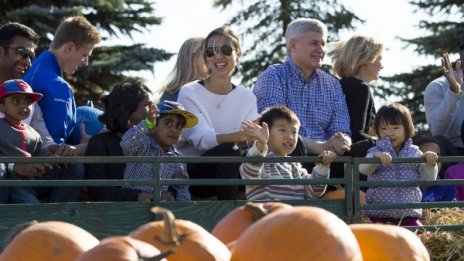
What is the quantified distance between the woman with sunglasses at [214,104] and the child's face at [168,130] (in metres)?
0.27

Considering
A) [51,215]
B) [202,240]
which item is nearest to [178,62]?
[51,215]

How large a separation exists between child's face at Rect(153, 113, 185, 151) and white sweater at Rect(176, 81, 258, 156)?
0.34 m

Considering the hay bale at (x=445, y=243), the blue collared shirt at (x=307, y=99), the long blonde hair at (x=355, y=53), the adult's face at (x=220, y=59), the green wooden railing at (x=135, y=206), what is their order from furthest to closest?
the long blonde hair at (x=355, y=53) < the blue collared shirt at (x=307, y=99) < the adult's face at (x=220, y=59) < the hay bale at (x=445, y=243) < the green wooden railing at (x=135, y=206)

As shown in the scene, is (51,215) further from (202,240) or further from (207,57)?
(202,240)

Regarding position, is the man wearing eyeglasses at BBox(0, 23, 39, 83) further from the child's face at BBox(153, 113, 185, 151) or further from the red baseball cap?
the child's face at BBox(153, 113, 185, 151)

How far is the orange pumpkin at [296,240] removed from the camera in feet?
8.09

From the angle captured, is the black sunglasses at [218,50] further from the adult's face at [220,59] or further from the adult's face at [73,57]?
the adult's face at [73,57]

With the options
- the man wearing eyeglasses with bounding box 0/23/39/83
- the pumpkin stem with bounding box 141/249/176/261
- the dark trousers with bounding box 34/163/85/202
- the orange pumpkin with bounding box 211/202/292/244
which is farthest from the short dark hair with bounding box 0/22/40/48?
the pumpkin stem with bounding box 141/249/176/261

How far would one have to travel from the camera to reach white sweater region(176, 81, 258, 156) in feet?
23.0

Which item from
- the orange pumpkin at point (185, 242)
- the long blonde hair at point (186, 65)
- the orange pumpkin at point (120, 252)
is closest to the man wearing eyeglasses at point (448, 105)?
the long blonde hair at point (186, 65)

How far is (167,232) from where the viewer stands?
2.56m

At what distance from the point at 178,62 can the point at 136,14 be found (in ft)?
47.0

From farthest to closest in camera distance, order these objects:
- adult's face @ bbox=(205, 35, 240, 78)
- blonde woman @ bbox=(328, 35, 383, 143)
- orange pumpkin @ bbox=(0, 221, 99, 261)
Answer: blonde woman @ bbox=(328, 35, 383, 143) < adult's face @ bbox=(205, 35, 240, 78) < orange pumpkin @ bbox=(0, 221, 99, 261)

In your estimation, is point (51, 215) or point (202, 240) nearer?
point (202, 240)
